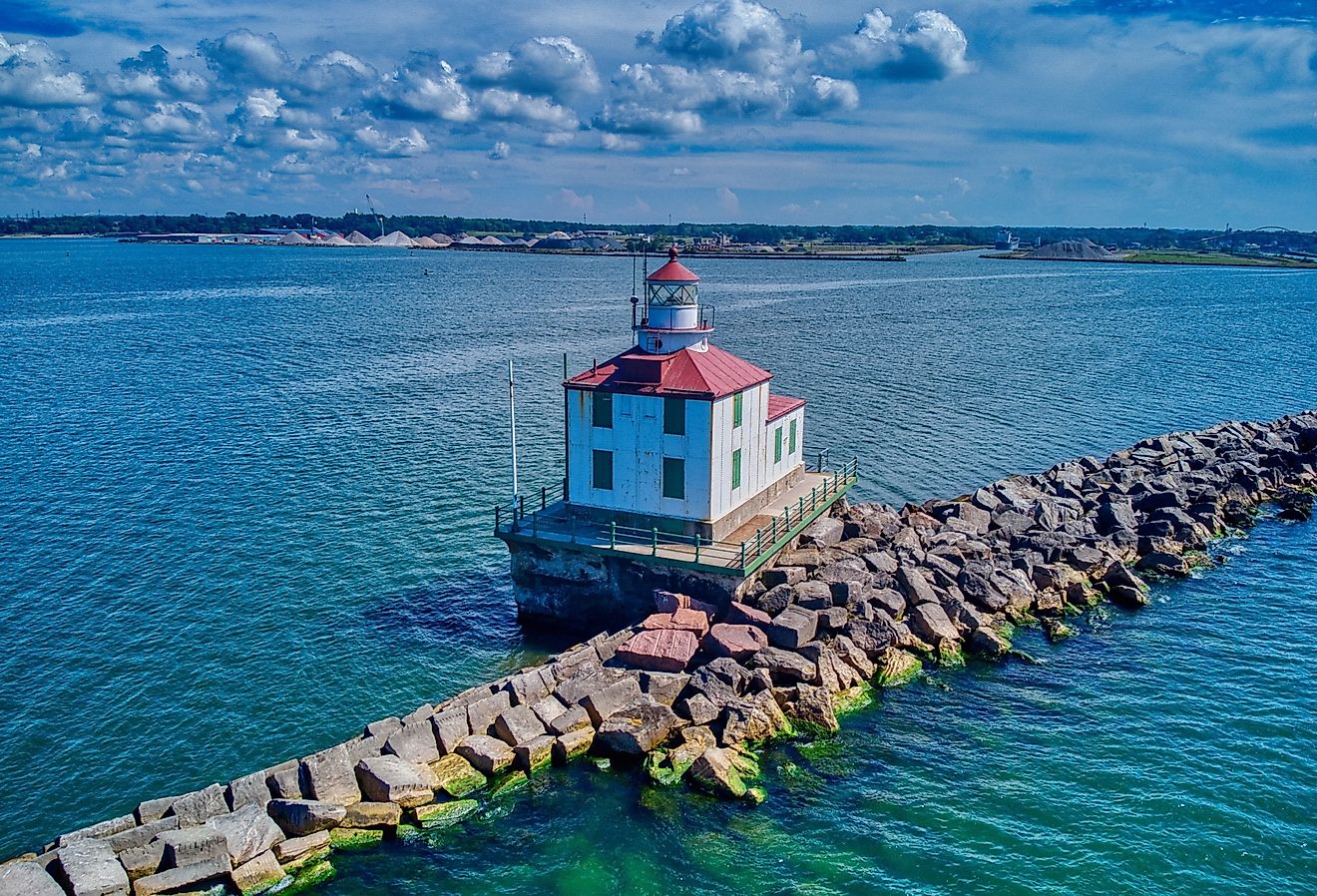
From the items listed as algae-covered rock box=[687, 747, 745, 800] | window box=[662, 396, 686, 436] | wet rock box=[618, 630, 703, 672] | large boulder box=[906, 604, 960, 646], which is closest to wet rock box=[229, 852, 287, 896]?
algae-covered rock box=[687, 747, 745, 800]

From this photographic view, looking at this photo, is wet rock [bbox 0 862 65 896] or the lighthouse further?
the lighthouse

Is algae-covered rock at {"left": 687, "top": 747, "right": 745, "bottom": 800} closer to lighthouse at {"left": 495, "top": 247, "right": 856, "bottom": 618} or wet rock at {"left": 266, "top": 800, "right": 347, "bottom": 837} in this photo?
lighthouse at {"left": 495, "top": 247, "right": 856, "bottom": 618}

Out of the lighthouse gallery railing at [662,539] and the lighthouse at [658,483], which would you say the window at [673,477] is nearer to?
the lighthouse at [658,483]

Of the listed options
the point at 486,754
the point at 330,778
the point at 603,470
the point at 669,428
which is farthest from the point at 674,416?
the point at 330,778

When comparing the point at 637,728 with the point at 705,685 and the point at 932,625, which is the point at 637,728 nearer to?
the point at 705,685

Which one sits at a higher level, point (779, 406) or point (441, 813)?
point (779, 406)

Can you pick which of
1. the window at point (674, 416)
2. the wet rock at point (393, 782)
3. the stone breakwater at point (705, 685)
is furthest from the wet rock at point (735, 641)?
the wet rock at point (393, 782)
